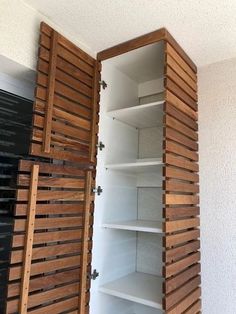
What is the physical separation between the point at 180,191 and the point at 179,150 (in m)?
0.27

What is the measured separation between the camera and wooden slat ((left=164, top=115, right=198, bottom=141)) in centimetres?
156

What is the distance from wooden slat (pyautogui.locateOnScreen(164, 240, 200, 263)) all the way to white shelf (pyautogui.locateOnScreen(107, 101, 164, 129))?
90 centimetres

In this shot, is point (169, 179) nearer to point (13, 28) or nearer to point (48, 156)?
point (48, 156)

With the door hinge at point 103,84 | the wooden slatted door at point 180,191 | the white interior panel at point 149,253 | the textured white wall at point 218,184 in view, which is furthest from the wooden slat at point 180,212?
the door hinge at point 103,84

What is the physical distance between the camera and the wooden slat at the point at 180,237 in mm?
1451

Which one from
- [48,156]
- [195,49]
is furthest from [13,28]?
[195,49]

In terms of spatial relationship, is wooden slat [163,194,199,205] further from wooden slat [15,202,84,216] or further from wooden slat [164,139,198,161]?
wooden slat [15,202,84,216]

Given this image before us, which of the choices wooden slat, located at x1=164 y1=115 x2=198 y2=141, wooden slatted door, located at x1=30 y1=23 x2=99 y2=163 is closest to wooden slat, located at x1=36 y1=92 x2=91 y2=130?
wooden slatted door, located at x1=30 y1=23 x2=99 y2=163

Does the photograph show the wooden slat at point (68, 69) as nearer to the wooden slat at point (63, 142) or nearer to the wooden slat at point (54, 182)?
the wooden slat at point (63, 142)

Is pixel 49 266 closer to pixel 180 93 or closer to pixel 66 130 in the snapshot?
pixel 66 130

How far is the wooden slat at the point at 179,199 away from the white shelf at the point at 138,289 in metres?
0.58

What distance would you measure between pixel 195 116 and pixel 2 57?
1.35m

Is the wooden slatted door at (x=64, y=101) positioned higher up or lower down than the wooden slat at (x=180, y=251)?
higher up

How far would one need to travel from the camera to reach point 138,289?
168 cm
